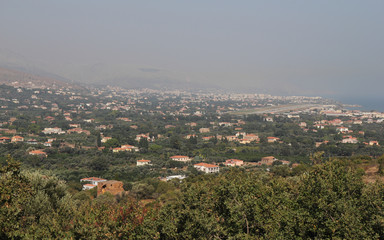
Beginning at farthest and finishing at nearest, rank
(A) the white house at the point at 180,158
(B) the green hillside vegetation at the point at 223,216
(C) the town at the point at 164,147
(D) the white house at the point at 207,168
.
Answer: (A) the white house at the point at 180,158, (D) the white house at the point at 207,168, (C) the town at the point at 164,147, (B) the green hillside vegetation at the point at 223,216

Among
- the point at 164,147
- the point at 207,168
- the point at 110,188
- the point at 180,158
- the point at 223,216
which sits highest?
the point at 223,216

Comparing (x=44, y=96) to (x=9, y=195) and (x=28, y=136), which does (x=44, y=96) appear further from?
(x=9, y=195)

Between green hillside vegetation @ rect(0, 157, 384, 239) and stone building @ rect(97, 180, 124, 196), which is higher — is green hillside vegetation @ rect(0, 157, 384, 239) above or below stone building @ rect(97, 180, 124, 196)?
above

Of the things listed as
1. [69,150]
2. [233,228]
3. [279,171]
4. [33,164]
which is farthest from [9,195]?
[69,150]

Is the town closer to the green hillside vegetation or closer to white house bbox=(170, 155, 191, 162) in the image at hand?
white house bbox=(170, 155, 191, 162)

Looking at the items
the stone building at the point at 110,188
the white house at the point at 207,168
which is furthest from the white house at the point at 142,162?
the stone building at the point at 110,188

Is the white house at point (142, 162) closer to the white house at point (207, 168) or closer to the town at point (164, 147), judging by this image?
the town at point (164, 147)

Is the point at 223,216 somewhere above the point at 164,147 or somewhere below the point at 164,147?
above

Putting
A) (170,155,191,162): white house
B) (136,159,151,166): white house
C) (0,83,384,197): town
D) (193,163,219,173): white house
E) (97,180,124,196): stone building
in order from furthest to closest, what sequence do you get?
(170,155,191,162): white house < (136,159,151,166): white house < (193,163,219,173): white house < (0,83,384,197): town < (97,180,124,196): stone building

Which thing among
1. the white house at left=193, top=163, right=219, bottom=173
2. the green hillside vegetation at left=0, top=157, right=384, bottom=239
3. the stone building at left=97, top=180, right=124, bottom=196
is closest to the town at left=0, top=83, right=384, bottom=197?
the white house at left=193, top=163, right=219, bottom=173

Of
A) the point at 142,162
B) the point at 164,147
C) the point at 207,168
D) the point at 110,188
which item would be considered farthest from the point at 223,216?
the point at 164,147

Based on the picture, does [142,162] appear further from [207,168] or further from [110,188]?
[110,188]
